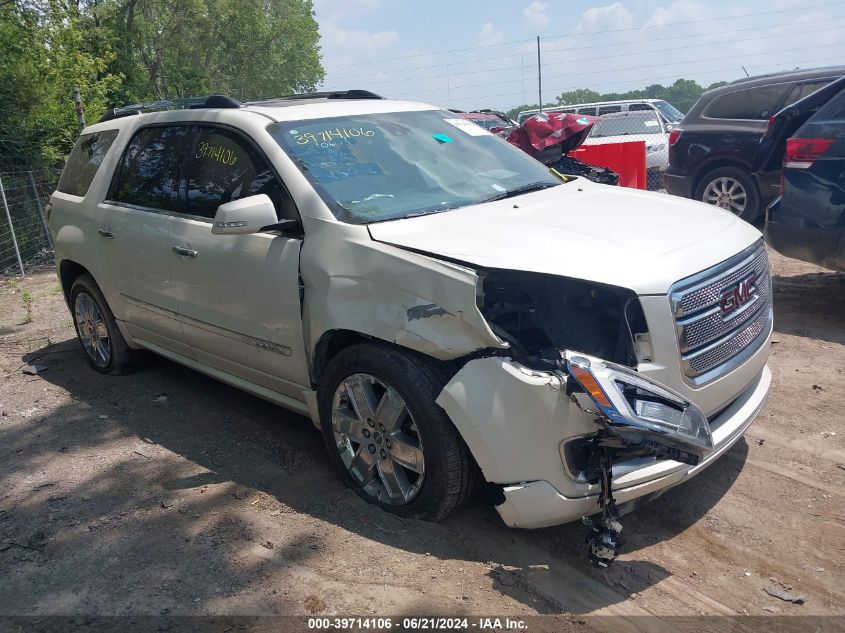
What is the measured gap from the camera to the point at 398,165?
4141 millimetres

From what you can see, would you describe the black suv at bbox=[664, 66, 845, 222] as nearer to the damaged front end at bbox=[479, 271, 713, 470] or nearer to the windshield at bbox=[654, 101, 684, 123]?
the damaged front end at bbox=[479, 271, 713, 470]

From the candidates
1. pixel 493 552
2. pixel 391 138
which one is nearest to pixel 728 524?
pixel 493 552

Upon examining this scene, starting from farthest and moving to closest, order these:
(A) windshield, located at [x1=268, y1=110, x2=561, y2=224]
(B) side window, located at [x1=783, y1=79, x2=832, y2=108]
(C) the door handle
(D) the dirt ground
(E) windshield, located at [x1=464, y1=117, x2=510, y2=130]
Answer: (E) windshield, located at [x1=464, y1=117, x2=510, y2=130], (B) side window, located at [x1=783, y1=79, x2=832, y2=108], (C) the door handle, (A) windshield, located at [x1=268, y1=110, x2=561, y2=224], (D) the dirt ground

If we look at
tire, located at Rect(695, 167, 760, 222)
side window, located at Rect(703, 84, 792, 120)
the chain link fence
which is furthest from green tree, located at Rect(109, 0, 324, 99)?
tire, located at Rect(695, 167, 760, 222)

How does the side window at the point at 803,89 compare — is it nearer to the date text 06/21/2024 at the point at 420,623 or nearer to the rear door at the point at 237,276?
the rear door at the point at 237,276

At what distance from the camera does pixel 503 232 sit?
345 cm

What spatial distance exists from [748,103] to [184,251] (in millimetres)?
7875

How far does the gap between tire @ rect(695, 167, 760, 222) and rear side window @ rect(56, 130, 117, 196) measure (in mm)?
7196

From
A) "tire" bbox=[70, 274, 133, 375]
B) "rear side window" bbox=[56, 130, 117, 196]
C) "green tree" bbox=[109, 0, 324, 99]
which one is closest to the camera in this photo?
"rear side window" bbox=[56, 130, 117, 196]

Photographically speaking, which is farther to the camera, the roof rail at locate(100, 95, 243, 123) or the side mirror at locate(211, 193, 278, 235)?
the roof rail at locate(100, 95, 243, 123)

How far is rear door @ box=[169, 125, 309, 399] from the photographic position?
3.89 m

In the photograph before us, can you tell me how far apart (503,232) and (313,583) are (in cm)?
173

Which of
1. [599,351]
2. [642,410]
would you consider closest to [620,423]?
[642,410]

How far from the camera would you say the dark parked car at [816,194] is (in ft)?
19.4
